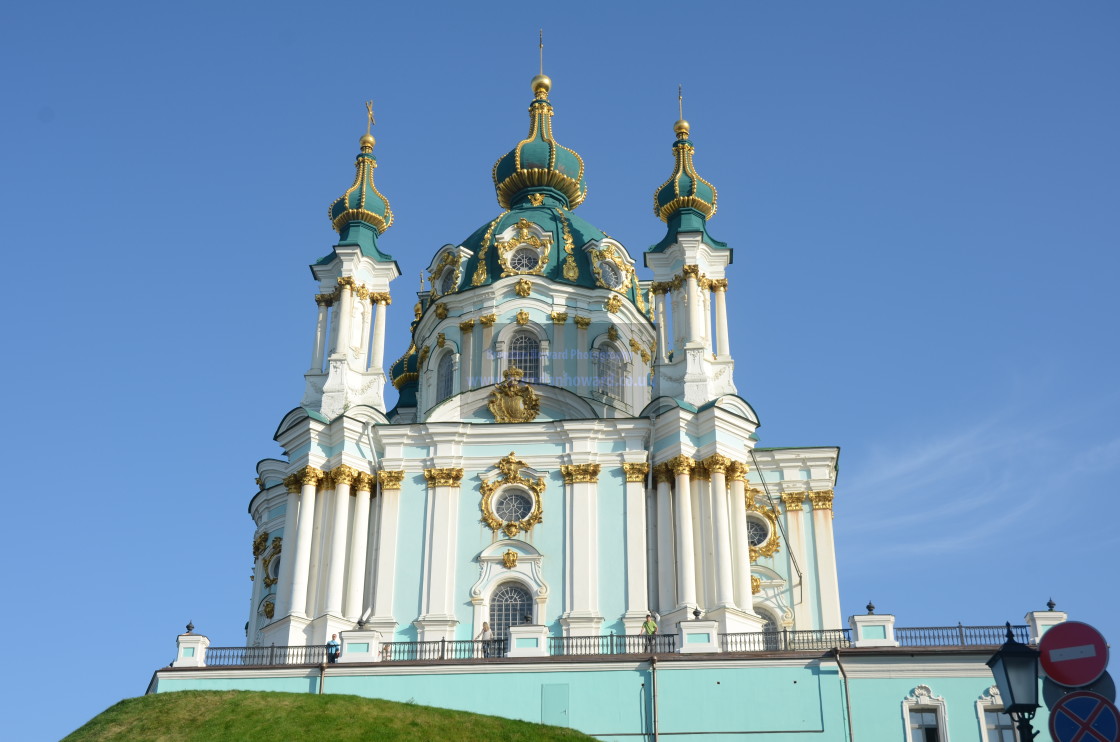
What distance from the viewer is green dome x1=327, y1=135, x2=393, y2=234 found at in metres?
40.0

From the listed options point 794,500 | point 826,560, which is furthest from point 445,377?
point 826,560

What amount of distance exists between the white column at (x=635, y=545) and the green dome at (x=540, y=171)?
14.8 metres

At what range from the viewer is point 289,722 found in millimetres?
24078

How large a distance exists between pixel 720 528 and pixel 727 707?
6886 mm

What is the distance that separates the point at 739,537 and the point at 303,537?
1098cm

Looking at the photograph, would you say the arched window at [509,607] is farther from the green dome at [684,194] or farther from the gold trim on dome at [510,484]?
the green dome at [684,194]

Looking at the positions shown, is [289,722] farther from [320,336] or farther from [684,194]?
[684,194]

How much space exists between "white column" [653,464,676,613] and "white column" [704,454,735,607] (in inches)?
44.3

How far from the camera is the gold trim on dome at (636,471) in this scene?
34.0 m

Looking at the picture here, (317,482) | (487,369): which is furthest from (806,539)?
(317,482)

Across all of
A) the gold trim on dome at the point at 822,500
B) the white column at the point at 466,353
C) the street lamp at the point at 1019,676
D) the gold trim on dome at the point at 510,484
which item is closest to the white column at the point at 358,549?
the gold trim on dome at the point at 510,484

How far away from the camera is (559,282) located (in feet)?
131

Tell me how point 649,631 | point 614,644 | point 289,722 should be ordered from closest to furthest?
1. point 289,722
2. point 649,631
3. point 614,644

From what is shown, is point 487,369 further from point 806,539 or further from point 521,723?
point 521,723
